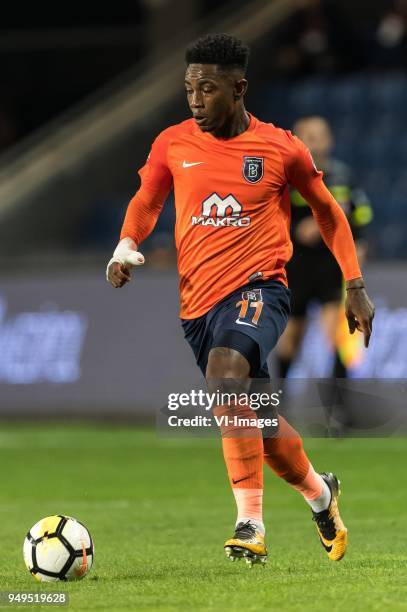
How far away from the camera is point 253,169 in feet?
19.7

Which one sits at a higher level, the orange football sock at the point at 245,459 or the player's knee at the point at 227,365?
the player's knee at the point at 227,365

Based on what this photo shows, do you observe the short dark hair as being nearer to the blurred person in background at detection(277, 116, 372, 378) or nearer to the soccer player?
the soccer player

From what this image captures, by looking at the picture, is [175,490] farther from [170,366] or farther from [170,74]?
[170,74]

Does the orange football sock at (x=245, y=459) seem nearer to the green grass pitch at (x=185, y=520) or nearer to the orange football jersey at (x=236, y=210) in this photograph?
the green grass pitch at (x=185, y=520)

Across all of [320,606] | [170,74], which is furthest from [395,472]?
[170,74]

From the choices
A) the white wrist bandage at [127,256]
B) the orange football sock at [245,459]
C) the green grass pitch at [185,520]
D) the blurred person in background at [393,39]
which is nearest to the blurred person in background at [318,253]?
the green grass pitch at [185,520]

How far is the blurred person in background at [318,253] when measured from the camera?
11.0 meters

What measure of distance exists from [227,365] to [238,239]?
60 cm

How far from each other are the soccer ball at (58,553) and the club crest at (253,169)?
1.60m

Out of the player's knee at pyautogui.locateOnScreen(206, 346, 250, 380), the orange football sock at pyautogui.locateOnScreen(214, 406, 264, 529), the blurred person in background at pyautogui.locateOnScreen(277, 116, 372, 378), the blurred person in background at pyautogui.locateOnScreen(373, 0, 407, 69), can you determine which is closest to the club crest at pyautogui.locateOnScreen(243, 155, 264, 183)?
the player's knee at pyautogui.locateOnScreen(206, 346, 250, 380)

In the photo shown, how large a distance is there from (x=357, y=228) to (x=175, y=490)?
8.49ft

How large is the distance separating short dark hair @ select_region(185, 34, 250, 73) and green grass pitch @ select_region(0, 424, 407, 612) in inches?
79.9

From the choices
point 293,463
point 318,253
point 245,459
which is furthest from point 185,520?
point 318,253

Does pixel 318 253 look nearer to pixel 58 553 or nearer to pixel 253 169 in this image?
pixel 253 169
